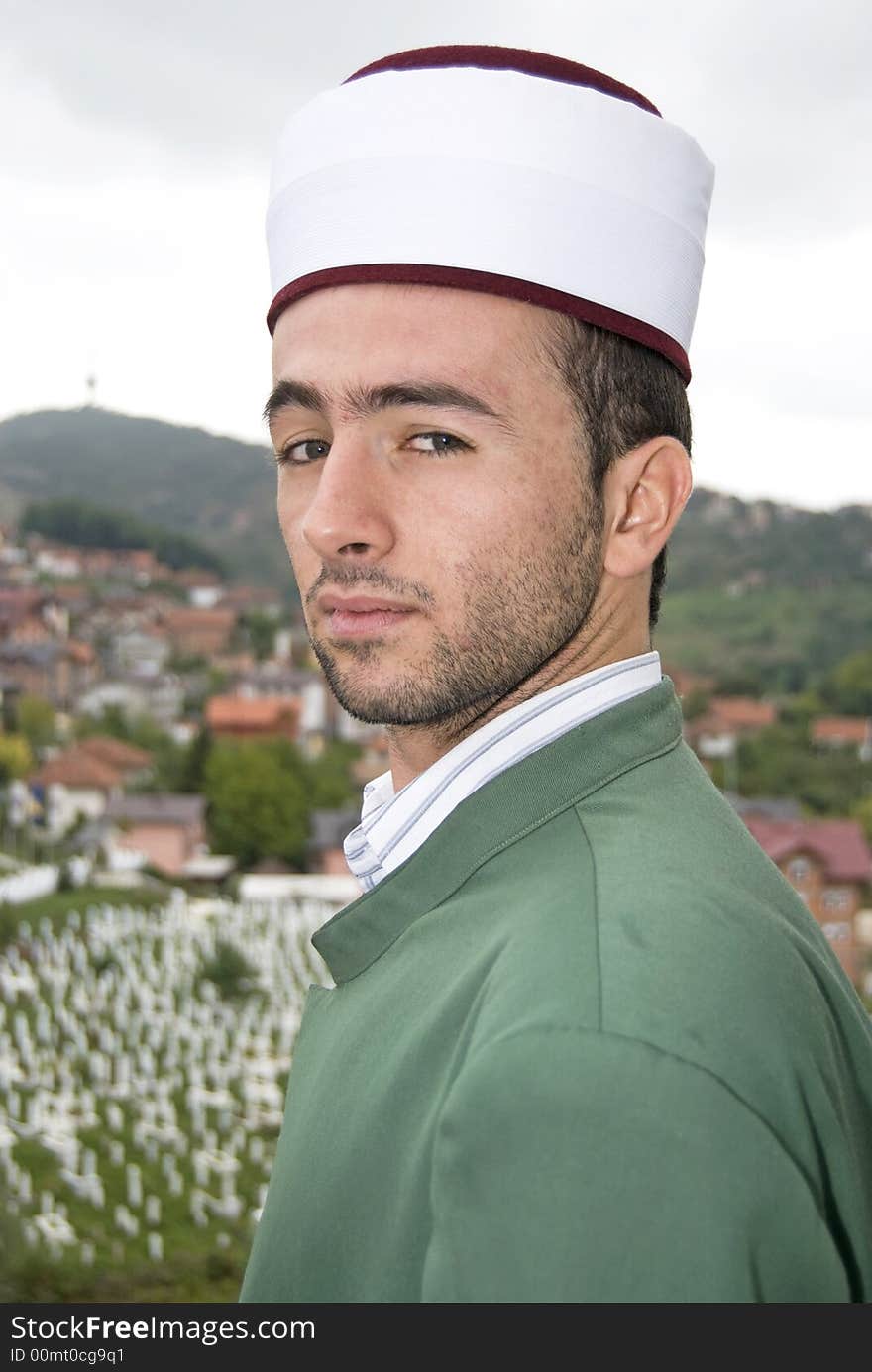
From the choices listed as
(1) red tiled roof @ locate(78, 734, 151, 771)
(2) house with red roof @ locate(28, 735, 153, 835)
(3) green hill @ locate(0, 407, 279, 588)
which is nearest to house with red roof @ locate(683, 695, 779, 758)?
(1) red tiled roof @ locate(78, 734, 151, 771)

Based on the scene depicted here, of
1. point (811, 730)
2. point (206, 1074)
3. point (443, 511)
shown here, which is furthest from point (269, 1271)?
point (811, 730)

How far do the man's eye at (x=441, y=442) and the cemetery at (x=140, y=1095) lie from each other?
846 centimetres

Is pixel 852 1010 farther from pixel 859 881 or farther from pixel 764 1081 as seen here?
pixel 859 881

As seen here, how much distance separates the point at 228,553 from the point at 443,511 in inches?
2863

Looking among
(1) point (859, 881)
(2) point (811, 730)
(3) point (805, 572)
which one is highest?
(3) point (805, 572)

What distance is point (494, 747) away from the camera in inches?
36.1

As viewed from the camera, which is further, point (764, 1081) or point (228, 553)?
point (228, 553)

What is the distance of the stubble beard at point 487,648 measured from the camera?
934 millimetres

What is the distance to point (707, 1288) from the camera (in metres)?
0.62

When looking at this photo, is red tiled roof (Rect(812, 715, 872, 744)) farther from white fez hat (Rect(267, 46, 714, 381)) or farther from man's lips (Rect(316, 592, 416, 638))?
Result: man's lips (Rect(316, 592, 416, 638))

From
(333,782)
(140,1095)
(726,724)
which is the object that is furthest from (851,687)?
(140,1095)

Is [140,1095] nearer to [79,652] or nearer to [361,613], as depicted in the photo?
[361,613]

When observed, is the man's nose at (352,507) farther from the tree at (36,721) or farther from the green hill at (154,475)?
the green hill at (154,475)

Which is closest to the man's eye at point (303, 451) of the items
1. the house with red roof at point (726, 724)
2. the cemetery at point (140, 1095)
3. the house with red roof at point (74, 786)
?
the cemetery at point (140, 1095)
